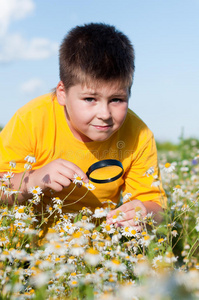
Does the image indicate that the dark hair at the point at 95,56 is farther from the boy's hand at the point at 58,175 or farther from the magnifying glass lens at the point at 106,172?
the magnifying glass lens at the point at 106,172

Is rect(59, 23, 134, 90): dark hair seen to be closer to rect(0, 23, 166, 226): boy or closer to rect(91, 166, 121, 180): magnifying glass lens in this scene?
rect(0, 23, 166, 226): boy

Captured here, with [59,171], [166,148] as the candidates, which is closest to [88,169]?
[59,171]

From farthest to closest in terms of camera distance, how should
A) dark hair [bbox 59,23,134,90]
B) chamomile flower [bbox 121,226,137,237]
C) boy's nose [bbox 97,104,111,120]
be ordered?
1. dark hair [bbox 59,23,134,90]
2. boy's nose [bbox 97,104,111,120]
3. chamomile flower [bbox 121,226,137,237]

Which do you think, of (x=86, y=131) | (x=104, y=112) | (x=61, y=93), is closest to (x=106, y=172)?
(x=86, y=131)

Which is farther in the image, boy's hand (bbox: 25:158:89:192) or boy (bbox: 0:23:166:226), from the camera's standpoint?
boy (bbox: 0:23:166:226)

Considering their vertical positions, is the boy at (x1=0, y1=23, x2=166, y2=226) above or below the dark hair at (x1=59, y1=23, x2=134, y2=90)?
below

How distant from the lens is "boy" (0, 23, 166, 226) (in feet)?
8.70

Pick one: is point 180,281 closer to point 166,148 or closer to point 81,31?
point 81,31

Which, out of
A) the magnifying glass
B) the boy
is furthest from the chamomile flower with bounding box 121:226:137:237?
the magnifying glass

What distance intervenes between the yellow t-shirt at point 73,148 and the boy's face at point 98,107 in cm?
42

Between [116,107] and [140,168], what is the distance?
35.6 inches

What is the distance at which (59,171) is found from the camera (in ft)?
8.17

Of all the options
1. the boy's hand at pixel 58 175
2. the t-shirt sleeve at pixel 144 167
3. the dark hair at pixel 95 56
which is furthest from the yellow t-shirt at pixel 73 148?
the boy's hand at pixel 58 175

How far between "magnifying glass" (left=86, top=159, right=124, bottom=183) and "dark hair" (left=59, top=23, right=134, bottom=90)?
25.8 inches
